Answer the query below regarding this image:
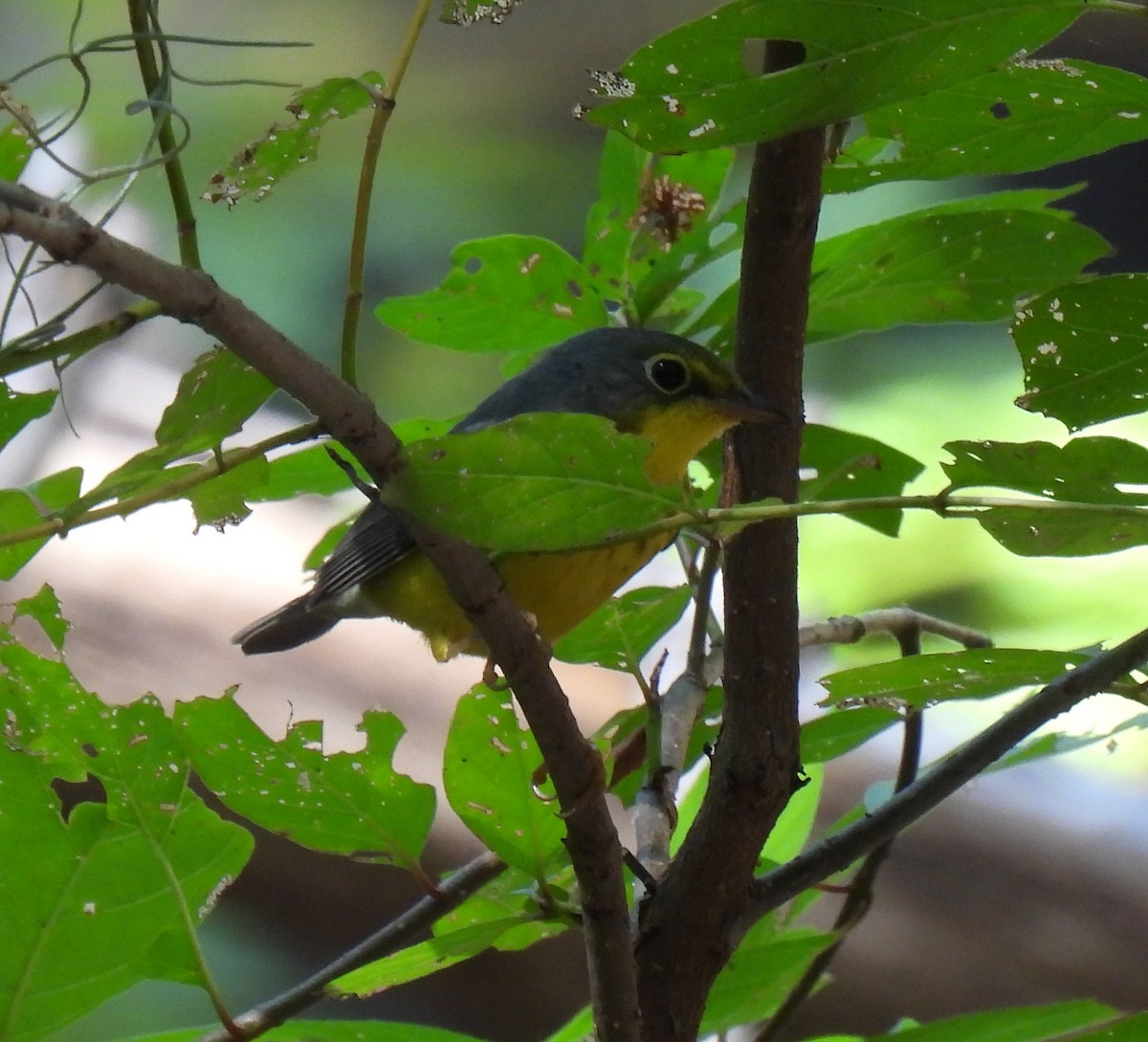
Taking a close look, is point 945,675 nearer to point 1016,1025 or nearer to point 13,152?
point 1016,1025

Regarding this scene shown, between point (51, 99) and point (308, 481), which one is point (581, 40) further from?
point (308, 481)

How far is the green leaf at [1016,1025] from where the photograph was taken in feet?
2.75

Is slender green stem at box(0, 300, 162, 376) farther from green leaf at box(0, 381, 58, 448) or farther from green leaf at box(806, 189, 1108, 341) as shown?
green leaf at box(806, 189, 1108, 341)

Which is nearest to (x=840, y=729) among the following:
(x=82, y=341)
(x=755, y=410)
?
(x=755, y=410)

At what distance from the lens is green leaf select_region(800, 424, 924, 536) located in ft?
3.33

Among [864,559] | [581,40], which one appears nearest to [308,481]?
[864,559]

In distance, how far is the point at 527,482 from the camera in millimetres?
570

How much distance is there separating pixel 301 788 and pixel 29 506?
24 cm

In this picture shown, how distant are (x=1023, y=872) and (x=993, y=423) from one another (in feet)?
3.10

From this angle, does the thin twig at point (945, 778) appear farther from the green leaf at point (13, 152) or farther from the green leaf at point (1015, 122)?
the green leaf at point (13, 152)

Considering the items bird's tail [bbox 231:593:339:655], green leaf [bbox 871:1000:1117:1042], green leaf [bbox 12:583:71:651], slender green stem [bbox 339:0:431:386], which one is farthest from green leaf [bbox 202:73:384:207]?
bird's tail [bbox 231:593:339:655]

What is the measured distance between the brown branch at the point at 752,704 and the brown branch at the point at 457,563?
118 mm

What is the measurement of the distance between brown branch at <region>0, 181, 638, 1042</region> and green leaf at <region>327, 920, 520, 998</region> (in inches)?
2.4

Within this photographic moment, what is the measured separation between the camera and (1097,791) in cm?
271
